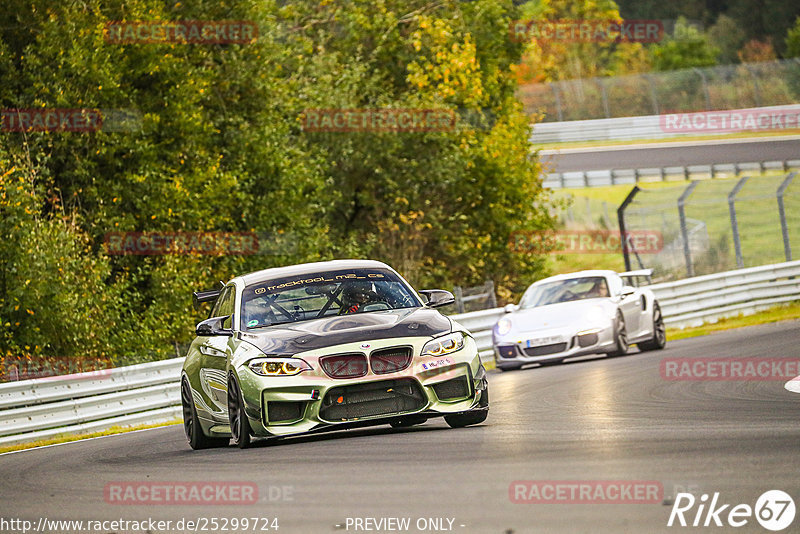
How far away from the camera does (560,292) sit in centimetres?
1828

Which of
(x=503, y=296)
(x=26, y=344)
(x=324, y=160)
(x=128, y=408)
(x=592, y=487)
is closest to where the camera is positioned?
(x=592, y=487)

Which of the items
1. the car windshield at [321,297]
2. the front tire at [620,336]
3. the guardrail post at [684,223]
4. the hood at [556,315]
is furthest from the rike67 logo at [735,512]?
the guardrail post at [684,223]

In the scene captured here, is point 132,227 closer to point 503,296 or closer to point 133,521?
point 503,296

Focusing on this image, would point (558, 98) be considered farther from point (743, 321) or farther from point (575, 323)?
A: point (575, 323)

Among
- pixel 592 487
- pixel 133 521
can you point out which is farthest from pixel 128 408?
pixel 592 487

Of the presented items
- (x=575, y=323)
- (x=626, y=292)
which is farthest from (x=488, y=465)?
(x=626, y=292)

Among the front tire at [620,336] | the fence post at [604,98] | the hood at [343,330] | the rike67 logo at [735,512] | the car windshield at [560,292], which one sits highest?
the rike67 logo at [735,512]

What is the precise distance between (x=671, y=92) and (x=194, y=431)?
1807 inches

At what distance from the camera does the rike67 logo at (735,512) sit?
5289 millimetres

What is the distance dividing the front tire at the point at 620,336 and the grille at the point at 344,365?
9.10 m

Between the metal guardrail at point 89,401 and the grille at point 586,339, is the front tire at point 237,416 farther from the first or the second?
the grille at point 586,339

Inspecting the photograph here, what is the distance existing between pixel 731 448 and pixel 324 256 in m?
23.4

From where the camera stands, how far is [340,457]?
840 cm

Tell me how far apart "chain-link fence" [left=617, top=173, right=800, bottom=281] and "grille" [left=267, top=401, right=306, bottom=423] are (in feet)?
52.3
